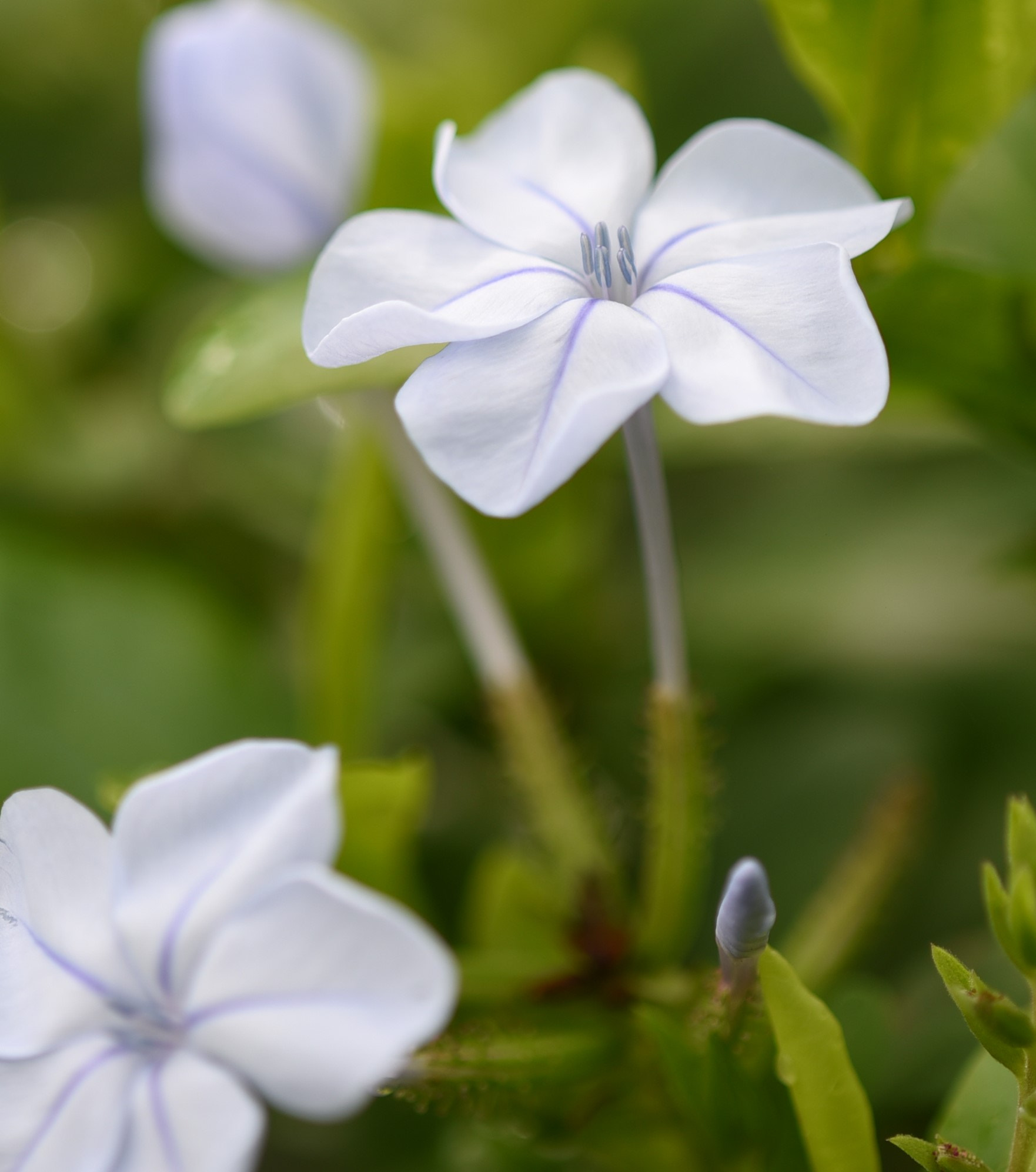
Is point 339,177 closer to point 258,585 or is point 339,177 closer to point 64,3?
point 258,585

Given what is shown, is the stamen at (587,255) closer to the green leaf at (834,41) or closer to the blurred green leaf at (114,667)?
the green leaf at (834,41)

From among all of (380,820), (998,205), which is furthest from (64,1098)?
(998,205)

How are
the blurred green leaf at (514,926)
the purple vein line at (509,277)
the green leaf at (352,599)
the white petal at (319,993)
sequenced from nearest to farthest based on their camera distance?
the white petal at (319,993) → the purple vein line at (509,277) → the blurred green leaf at (514,926) → the green leaf at (352,599)

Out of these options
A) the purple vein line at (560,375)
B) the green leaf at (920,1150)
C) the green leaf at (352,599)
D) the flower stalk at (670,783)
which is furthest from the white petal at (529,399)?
the green leaf at (352,599)

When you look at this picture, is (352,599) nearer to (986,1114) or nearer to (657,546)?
(657,546)

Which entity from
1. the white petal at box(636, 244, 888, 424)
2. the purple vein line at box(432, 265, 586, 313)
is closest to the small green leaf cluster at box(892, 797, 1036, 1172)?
the white petal at box(636, 244, 888, 424)

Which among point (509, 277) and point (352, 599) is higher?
point (509, 277)
